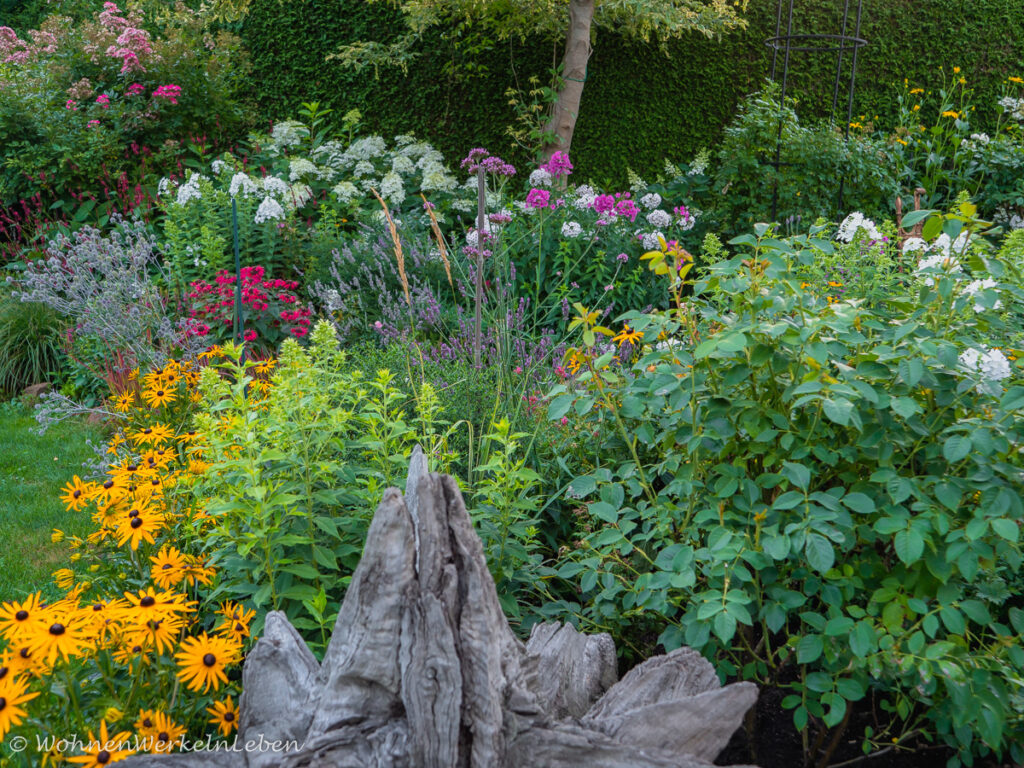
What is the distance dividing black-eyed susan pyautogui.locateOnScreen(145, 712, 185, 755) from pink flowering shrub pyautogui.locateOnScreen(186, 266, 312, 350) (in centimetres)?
308

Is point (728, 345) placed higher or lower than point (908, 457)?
higher

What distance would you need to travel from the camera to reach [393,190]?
6.18 metres

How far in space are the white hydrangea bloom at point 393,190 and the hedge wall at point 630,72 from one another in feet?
5.30

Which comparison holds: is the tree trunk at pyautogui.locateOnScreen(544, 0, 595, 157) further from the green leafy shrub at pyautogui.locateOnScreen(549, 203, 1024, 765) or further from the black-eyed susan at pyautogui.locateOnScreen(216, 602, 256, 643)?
the black-eyed susan at pyautogui.locateOnScreen(216, 602, 256, 643)

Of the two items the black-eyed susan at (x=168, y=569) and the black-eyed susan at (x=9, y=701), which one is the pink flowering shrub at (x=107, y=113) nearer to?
the black-eyed susan at (x=168, y=569)

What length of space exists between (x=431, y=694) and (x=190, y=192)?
5001 millimetres

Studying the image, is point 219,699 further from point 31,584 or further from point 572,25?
point 572,25

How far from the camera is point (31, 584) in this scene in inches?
109

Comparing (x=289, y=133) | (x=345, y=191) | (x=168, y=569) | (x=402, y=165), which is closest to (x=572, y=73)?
(x=402, y=165)

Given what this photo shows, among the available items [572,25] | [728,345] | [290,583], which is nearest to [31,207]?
[572,25]

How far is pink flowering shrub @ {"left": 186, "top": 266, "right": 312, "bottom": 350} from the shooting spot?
4.55 meters

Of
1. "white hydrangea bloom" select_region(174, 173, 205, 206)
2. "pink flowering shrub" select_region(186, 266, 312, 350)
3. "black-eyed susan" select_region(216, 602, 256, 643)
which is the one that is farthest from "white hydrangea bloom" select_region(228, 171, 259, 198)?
→ "black-eyed susan" select_region(216, 602, 256, 643)

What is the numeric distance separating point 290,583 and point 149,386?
138cm

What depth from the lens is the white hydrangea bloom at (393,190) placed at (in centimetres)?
618
